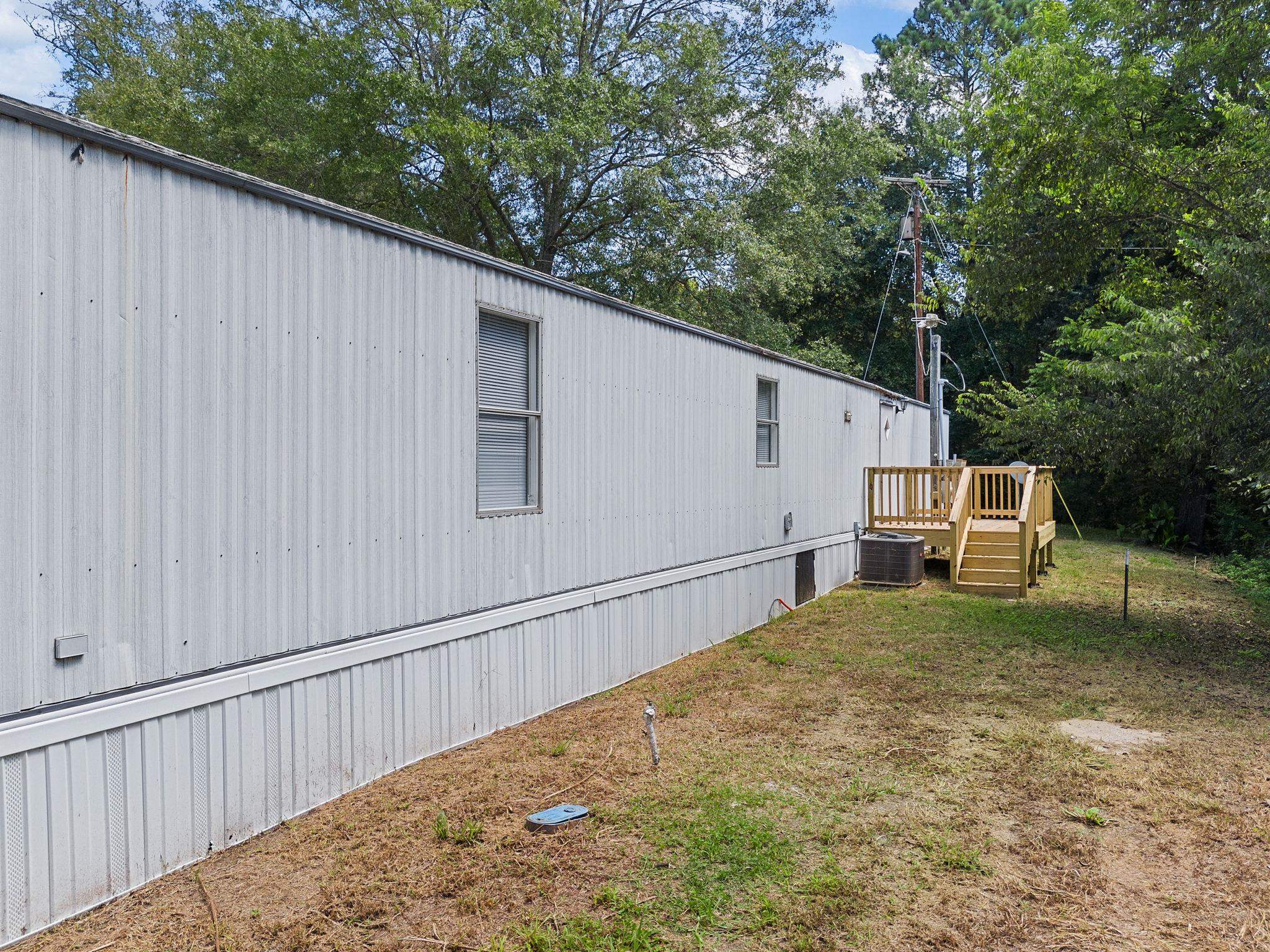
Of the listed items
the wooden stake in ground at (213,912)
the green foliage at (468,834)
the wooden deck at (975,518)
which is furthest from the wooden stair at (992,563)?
the wooden stake in ground at (213,912)

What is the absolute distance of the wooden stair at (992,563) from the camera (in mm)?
11039

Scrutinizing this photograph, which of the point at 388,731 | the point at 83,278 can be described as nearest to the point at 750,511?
the point at 388,731

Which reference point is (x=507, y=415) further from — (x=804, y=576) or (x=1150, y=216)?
(x=1150, y=216)

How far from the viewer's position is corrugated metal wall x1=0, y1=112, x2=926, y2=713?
3004mm

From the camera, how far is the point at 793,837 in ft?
12.4

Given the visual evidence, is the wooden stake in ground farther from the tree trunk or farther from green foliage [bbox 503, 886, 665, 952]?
the tree trunk

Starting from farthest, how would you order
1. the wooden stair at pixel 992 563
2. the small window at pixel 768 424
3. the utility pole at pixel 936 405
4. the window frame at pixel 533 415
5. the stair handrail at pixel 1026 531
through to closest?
the utility pole at pixel 936 405 → the wooden stair at pixel 992 563 → the stair handrail at pixel 1026 531 → the small window at pixel 768 424 → the window frame at pixel 533 415

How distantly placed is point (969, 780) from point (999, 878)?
1.16 m

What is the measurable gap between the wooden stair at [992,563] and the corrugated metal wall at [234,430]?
6.94m

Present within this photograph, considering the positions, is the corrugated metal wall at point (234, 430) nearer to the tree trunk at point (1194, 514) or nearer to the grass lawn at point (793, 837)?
the grass lawn at point (793, 837)

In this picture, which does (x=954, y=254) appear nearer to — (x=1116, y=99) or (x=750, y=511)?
(x=1116, y=99)

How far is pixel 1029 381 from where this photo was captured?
2119 cm

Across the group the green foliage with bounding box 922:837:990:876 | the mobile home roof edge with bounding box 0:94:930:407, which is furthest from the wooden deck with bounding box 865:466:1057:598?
the green foliage with bounding box 922:837:990:876

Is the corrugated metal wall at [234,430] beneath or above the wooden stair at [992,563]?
above
